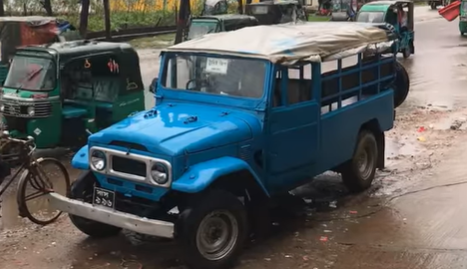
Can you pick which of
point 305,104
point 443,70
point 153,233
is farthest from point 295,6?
point 153,233

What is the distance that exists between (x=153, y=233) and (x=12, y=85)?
5.85 meters

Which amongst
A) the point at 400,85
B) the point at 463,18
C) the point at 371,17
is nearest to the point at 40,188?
the point at 400,85

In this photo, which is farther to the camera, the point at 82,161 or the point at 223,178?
the point at 82,161

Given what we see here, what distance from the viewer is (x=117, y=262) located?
6402 mm

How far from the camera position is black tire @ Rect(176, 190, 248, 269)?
5.79m

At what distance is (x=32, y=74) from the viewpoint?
1055 centimetres

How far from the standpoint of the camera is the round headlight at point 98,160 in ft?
20.9

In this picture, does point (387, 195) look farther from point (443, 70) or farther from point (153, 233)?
point (443, 70)

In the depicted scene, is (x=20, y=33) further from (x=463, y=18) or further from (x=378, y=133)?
(x=463, y=18)

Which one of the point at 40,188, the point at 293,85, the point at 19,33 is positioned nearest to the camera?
the point at 293,85

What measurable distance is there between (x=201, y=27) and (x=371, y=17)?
7557 mm

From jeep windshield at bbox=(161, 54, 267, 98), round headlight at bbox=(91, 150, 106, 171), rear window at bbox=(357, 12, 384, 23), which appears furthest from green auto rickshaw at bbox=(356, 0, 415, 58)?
round headlight at bbox=(91, 150, 106, 171)

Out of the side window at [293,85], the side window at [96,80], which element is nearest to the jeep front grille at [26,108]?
the side window at [96,80]

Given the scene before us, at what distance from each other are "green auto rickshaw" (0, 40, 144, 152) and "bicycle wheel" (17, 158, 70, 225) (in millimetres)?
2706
